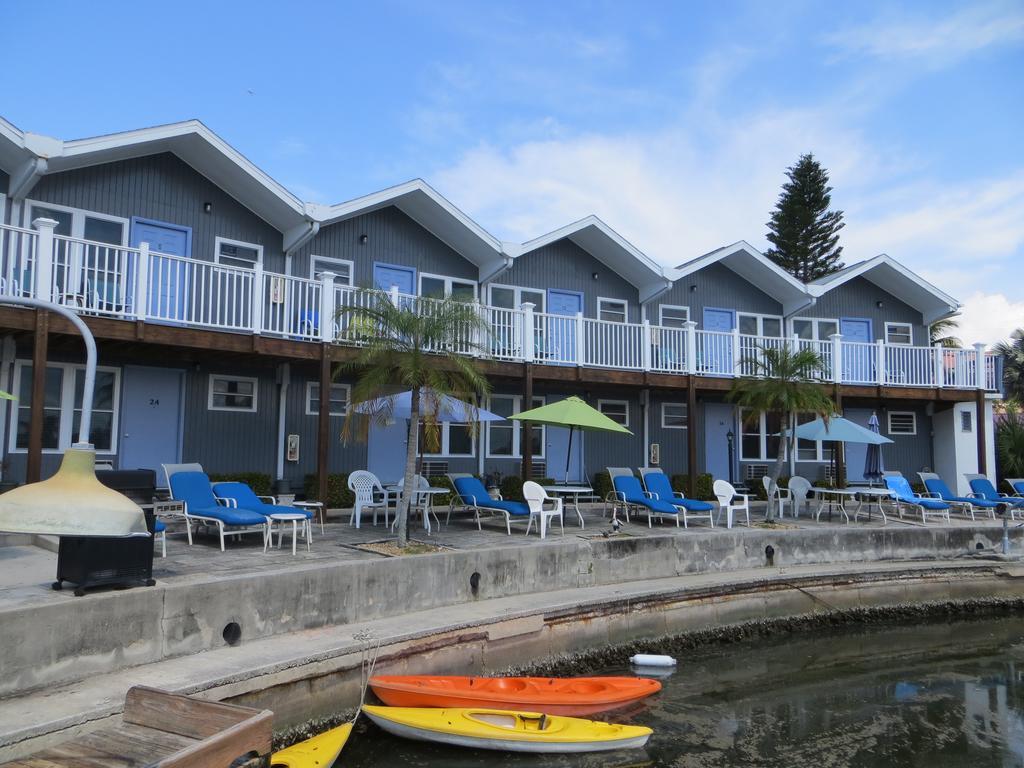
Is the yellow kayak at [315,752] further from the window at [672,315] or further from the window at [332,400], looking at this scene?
the window at [672,315]

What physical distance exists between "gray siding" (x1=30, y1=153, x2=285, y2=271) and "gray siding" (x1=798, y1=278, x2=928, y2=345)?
15.0 meters

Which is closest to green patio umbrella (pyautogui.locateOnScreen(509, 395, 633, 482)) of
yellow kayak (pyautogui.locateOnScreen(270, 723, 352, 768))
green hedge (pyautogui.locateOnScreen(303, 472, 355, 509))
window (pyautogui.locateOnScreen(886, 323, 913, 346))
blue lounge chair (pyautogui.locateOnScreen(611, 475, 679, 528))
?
blue lounge chair (pyautogui.locateOnScreen(611, 475, 679, 528))

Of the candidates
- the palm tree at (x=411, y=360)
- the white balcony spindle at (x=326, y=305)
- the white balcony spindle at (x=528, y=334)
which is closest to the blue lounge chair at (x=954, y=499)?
the white balcony spindle at (x=528, y=334)

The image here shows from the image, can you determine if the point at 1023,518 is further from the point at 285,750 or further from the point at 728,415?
the point at 285,750

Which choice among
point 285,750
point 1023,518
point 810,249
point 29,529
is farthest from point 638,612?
point 810,249

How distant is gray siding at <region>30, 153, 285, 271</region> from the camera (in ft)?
43.2

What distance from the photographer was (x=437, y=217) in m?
16.8

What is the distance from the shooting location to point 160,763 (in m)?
4.21

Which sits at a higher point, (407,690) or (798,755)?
(407,690)

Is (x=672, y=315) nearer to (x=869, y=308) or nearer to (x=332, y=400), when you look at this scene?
(x=869, y=308)

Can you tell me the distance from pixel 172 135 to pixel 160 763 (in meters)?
11.9

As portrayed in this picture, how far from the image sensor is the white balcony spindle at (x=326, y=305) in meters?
13.3

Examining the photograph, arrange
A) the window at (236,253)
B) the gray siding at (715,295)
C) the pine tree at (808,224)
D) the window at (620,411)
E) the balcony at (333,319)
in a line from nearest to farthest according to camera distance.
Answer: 1. the balcony at (333,319)
2. the window at (236,253)
3. the window at (620,411)
4. the gray siding at (715,295)
5. the pine tree at (808,224)

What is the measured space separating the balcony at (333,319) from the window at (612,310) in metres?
1.57
